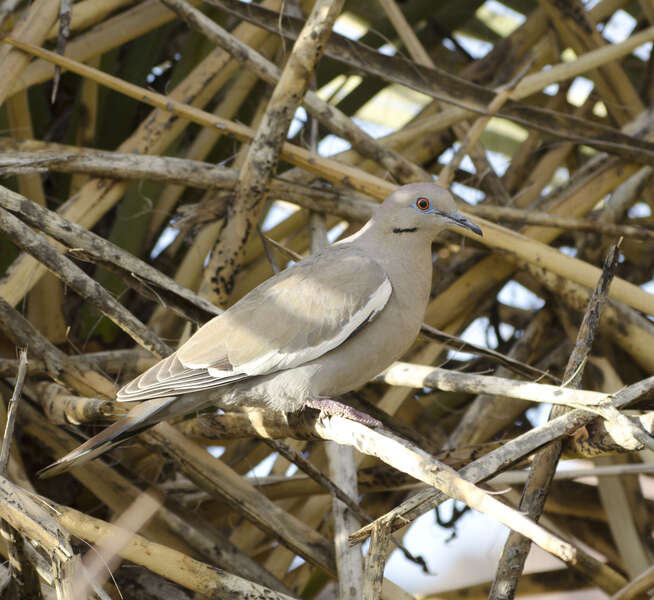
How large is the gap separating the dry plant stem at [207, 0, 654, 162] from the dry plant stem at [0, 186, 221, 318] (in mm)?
956

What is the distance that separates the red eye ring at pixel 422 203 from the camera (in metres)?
2.54

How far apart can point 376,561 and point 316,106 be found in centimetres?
167

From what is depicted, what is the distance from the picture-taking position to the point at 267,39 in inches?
132

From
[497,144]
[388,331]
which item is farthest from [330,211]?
[497,144]

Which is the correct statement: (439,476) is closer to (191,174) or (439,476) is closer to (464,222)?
(464,222)

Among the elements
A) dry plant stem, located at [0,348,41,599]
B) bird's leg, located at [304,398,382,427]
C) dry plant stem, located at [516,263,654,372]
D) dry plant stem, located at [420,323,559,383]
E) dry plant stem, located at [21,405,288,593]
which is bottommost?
dry plant stem, located at [0,348,41,599]

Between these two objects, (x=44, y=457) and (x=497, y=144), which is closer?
(x=44, y=457)

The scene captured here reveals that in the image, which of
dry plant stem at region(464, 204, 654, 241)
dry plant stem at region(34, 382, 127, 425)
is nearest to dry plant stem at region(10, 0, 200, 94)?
dry plant stem at region(34, 382, 127, 425)

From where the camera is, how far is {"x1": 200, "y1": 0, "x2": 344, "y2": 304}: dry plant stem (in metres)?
2.53

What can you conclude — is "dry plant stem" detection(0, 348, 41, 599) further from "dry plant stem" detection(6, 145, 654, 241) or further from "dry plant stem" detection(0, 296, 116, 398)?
"dry plant stem" detection(6, 145, 654, 241)

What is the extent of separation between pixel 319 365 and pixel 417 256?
45 cm

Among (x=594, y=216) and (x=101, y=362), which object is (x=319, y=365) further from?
(x=594, y=216)

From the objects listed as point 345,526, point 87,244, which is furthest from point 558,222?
point 87,244

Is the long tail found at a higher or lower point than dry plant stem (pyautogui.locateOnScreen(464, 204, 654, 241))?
lower
